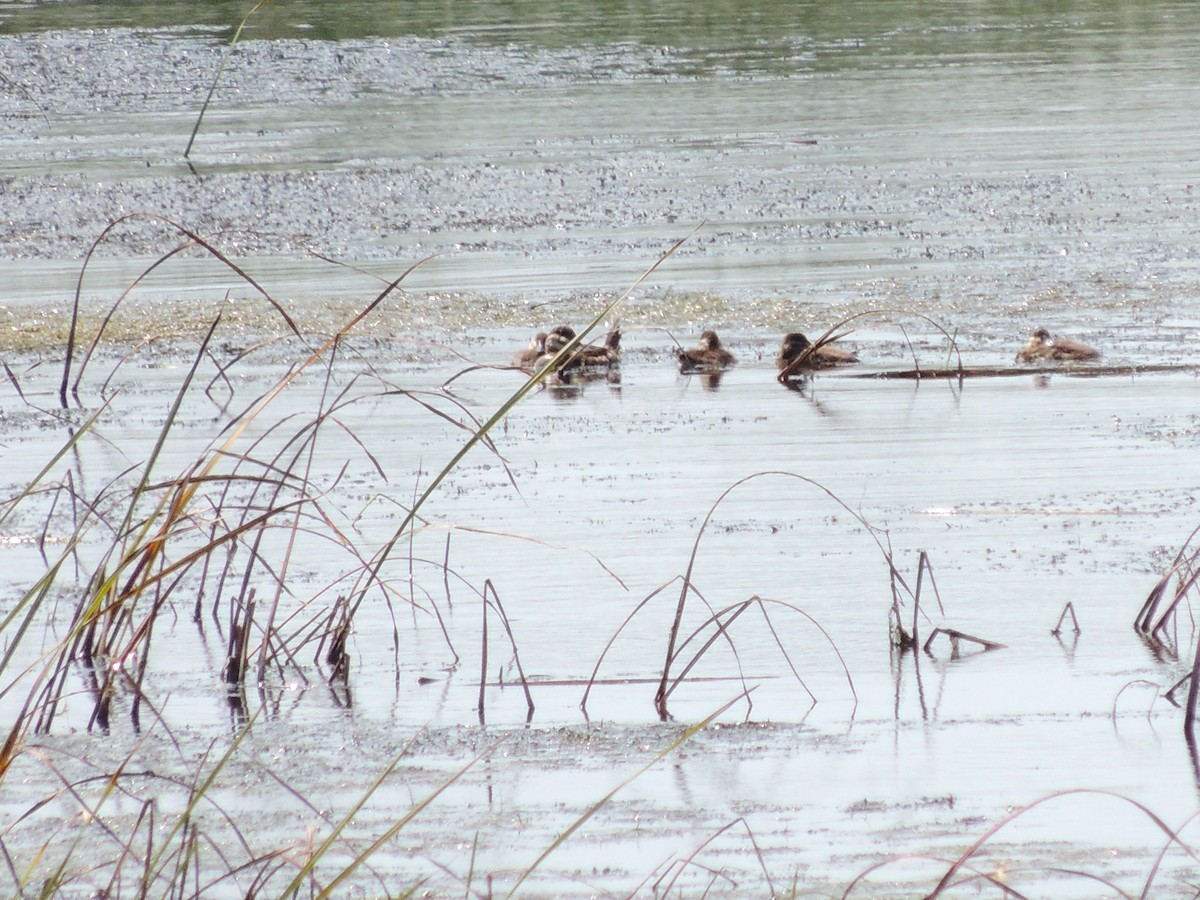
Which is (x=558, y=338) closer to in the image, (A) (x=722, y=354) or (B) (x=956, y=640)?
(A) (x=722, y=354)

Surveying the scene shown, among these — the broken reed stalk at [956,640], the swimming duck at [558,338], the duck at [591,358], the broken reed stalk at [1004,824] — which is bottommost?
the duck at [591,358]

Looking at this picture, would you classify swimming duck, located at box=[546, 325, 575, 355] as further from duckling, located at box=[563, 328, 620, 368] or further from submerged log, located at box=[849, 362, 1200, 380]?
submerged log, located at box=[849, 362, 1200, 380]

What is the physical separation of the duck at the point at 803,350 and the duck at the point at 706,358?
0.99 feet

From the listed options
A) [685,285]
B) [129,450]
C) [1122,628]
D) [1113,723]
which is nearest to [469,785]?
[1113,723]

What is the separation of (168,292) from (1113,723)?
1005cm

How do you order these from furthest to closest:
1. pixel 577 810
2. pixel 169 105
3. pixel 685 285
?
pixel 169 105, pixel 685 285, pixel 577 810

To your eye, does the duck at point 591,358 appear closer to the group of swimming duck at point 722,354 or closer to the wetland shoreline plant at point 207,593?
the group of swimming duck at point 722,354

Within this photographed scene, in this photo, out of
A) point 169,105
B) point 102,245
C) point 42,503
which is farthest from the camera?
point 169,105

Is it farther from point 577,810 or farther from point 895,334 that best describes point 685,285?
point 577,810

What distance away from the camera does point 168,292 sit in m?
14.2

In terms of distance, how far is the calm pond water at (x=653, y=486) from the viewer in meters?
4.75

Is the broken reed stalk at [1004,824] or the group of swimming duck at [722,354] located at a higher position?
the broken reed stalk at [1004,824]

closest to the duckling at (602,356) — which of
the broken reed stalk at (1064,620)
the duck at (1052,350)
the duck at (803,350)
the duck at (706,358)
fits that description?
the duck at (706,358)

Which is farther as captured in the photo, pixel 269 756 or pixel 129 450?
pixel 129 450
